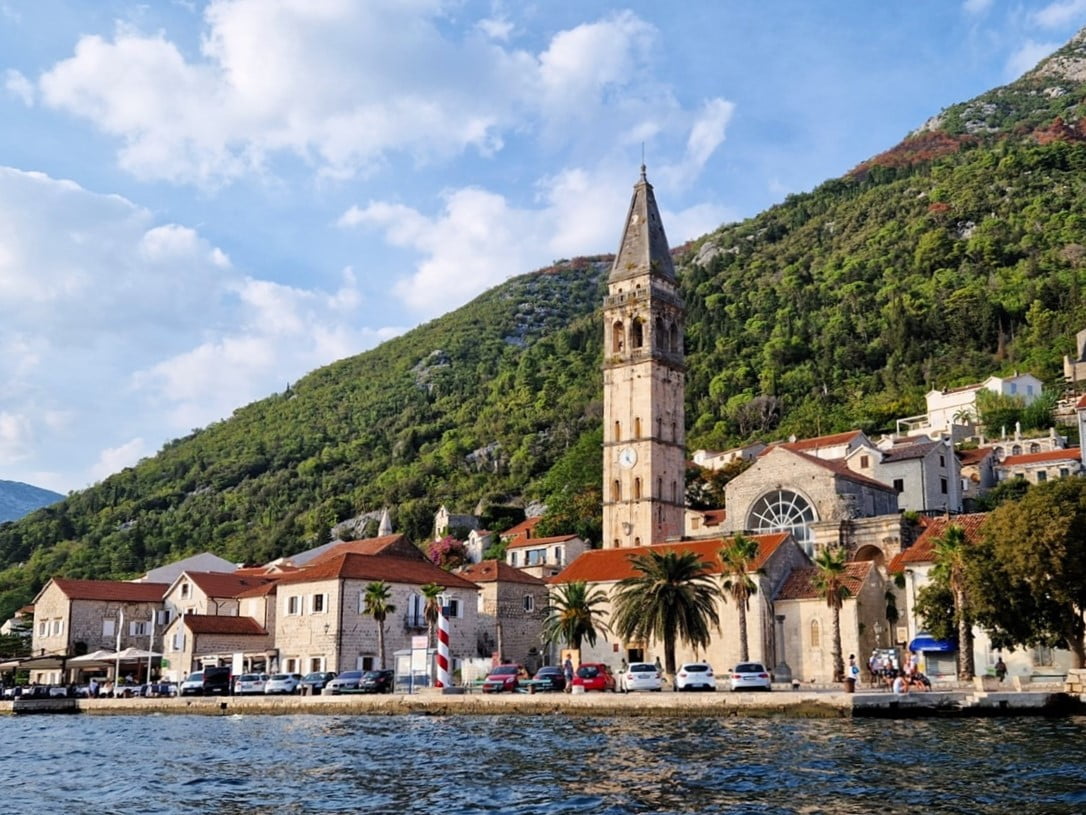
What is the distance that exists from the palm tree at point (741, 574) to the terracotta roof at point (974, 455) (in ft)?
129

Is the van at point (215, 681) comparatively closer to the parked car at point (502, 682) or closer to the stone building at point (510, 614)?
the stone building at point (510, 614)

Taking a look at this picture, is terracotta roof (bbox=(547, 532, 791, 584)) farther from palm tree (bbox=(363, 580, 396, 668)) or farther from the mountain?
the mountain

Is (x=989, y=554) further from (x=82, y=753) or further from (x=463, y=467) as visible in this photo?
(x=463, y=467)

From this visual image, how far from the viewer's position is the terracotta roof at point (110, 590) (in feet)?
240

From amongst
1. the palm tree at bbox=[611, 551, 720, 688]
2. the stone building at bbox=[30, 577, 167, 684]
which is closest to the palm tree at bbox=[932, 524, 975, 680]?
the palm tree at bbox=[611, 551, 720, 688]

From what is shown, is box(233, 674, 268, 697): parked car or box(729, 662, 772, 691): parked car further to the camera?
box(233, 674, 268, 697): parked car

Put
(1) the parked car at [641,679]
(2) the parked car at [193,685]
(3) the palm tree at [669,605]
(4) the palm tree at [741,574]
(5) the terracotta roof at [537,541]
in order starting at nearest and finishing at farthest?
(1) the parked car at [641,679] < (3) the palm tree at [669,605] < (4) the palm tree at [741,574] < (2) the parked car at [193,685] < (5) the terracotta roof at [537,541]

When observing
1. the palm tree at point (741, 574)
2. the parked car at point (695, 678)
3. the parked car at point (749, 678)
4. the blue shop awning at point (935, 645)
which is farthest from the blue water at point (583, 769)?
the palm tree at point (741, 574)

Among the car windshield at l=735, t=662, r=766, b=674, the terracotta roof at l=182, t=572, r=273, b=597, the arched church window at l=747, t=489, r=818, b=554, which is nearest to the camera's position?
the car windshield at l=735, t=662, r=766, b=674

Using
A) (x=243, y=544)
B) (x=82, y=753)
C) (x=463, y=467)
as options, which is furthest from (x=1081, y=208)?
(x=82, y=753)

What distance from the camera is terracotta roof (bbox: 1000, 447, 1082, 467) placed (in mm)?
86625

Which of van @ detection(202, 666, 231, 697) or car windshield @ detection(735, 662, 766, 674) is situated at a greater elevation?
car windshield @ detection(735, 662, 766, 674)

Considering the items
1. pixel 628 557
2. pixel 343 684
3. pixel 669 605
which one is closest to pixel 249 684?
pixel 343 684

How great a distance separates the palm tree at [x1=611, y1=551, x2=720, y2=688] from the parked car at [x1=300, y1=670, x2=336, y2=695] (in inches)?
574
